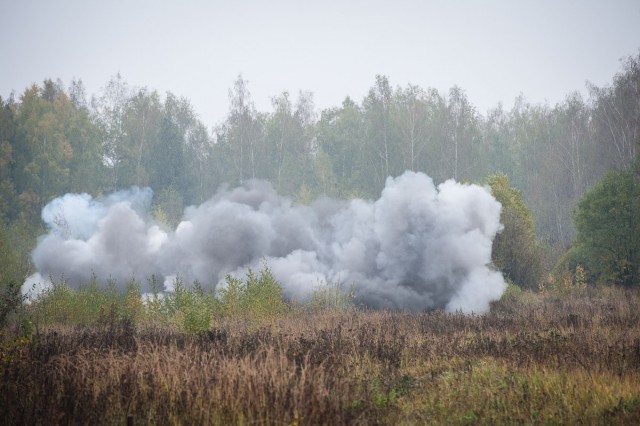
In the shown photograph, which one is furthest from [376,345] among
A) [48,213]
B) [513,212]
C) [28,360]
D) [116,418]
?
[48,213]

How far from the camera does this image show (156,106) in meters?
57.3

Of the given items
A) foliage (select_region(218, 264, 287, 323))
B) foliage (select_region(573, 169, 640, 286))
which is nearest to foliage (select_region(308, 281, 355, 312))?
foliage (select_region(218, 264, 287, 323))

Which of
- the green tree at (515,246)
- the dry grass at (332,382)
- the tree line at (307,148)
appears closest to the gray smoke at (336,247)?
the green tree at (515,246)

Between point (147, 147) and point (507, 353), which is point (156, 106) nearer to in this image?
point (147, 147)

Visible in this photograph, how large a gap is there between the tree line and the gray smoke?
1515 cm

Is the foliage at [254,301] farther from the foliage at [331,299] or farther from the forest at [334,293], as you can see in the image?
the foliage at [331,299]

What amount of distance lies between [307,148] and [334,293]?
40.9 metres

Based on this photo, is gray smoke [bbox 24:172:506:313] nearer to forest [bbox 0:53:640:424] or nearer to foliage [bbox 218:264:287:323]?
forest [bbox 0:53:640:424]

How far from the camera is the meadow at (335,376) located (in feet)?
22.0

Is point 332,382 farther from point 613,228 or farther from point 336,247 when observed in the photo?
point 613,228

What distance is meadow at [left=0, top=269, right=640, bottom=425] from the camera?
6719 mm

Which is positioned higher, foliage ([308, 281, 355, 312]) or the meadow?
foliage ([308, 281, 355, 312])

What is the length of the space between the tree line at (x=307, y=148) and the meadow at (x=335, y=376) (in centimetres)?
3312

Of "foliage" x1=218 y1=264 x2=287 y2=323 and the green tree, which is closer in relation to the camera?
"foliage" x1=218 y1=264 x2=287 y2=323
